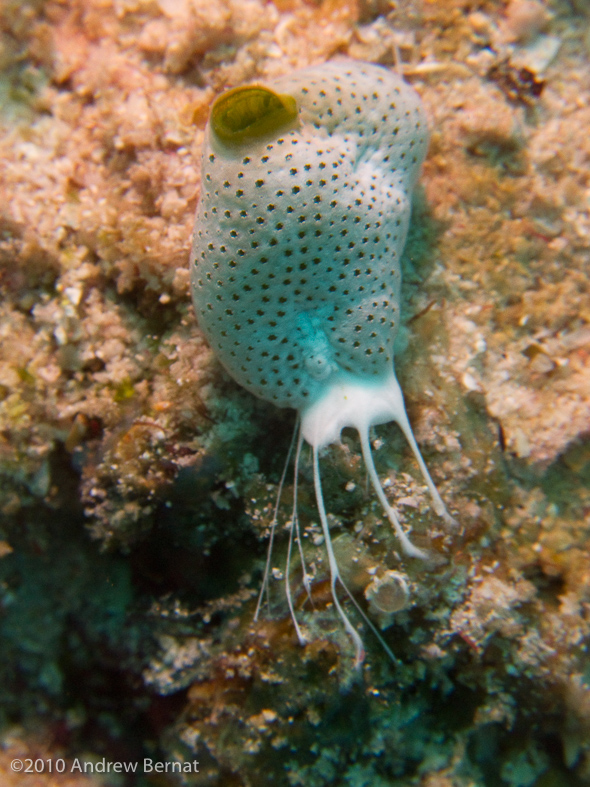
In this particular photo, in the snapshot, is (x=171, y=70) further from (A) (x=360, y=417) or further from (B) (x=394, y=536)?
(B) (x=394, y=536)

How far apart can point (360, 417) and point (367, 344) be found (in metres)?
0.38

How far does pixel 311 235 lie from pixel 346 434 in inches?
42.4

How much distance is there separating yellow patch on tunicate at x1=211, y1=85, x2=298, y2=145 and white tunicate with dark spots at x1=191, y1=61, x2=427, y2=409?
1.9 inches

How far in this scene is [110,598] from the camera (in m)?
3.78

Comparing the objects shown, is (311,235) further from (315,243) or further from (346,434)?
(346,434)

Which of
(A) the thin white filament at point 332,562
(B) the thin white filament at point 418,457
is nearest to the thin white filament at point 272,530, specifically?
(A) the thin white filament at point 332,562

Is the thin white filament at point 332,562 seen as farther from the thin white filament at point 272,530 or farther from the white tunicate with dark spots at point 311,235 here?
the white tunicate with dark spots at point 311,235

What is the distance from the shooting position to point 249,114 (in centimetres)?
200

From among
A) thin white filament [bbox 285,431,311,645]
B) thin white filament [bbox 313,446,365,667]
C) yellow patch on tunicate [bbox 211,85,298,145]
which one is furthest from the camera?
thin white filament [bbox 285,431,311,645]

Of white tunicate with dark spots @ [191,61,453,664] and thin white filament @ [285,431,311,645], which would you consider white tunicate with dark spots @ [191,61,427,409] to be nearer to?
white tunicate with dark spots @ [191,61,453,664]

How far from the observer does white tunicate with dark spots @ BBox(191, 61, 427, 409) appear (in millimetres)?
2061

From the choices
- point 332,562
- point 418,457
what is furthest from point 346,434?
point 332,562

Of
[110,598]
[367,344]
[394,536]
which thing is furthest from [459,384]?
A: [110,598]

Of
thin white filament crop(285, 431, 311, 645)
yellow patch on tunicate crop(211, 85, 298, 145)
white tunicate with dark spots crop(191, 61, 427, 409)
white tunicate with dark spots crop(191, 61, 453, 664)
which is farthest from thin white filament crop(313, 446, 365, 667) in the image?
yellow patch on tunicate crop(211, 85, 298, 145)
